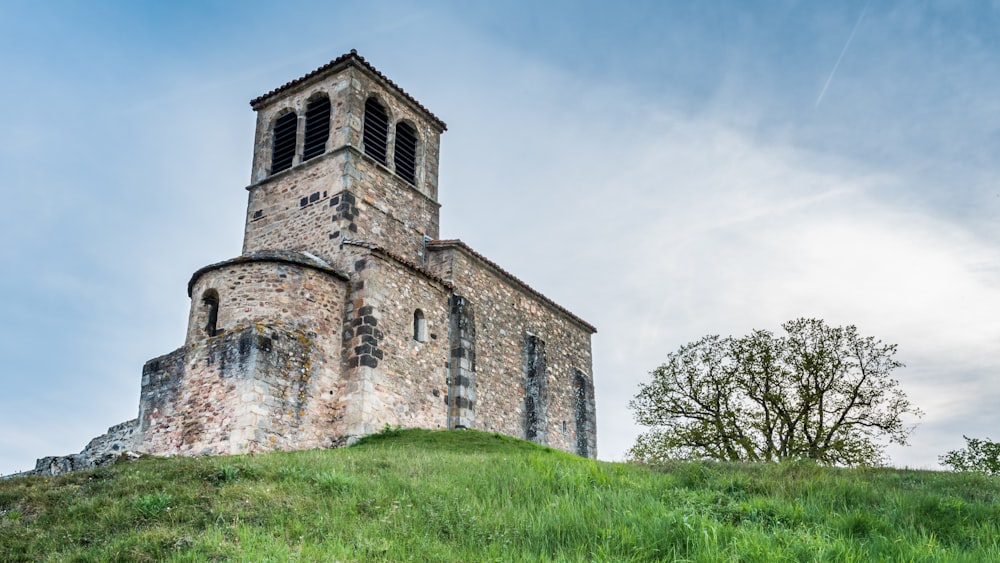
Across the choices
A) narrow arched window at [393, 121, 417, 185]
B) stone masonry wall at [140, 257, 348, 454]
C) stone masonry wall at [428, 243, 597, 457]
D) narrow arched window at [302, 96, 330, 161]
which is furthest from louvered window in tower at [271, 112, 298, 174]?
stone masonry wall at [140, 257, 348, 454]

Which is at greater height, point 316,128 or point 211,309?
point 316,128

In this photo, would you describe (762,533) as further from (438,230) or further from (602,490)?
(438,230)

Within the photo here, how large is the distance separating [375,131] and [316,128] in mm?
1805

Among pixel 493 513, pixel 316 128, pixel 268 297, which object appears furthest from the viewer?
pixel 316 128

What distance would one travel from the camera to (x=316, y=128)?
23516 mm

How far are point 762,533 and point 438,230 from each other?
1868cm

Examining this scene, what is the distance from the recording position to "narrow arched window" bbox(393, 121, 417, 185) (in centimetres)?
2453

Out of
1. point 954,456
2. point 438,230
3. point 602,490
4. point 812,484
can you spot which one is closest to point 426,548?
point 602,490

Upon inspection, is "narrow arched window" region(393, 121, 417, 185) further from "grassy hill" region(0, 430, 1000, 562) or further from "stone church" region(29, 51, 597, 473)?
"grassy hill" region(0, 430, 1000, 562)

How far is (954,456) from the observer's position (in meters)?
26.9

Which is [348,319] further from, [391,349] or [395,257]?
[395,257]

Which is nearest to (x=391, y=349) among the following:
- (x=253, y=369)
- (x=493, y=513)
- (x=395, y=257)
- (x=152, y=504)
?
(x=395, y=257)

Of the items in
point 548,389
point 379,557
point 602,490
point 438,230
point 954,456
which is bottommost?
point 379,557

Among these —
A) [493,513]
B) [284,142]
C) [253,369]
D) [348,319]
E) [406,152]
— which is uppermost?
[406,152]
